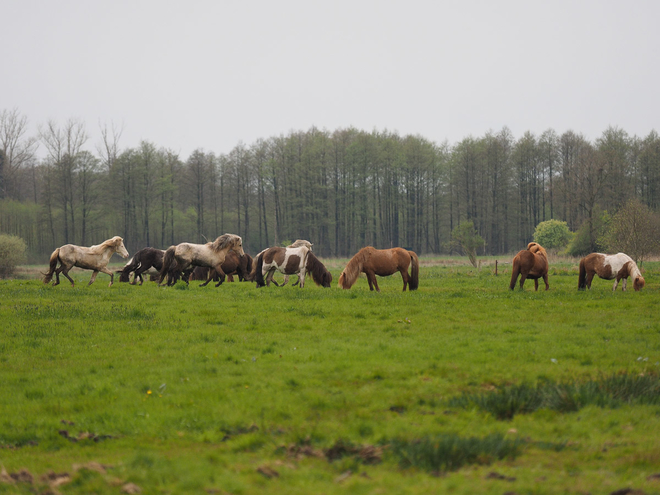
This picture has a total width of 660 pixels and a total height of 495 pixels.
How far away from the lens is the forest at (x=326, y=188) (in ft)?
204

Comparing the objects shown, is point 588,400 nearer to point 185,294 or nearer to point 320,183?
point 185,294

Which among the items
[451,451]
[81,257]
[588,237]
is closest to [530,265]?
[451,451]

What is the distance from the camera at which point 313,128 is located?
72.4 meters

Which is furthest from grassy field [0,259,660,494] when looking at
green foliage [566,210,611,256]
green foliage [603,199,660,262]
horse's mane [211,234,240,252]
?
green foliage [566,210,611,256]

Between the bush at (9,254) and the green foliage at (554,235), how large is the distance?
1843 inches

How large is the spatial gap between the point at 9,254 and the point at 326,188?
37.8 metres

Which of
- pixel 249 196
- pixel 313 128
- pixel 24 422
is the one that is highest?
pixel 313 128

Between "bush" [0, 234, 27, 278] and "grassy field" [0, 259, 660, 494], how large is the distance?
92.6 ft

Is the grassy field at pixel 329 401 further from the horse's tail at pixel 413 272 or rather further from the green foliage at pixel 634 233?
the green foliage at pixel 634 233

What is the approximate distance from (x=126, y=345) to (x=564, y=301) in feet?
40.3

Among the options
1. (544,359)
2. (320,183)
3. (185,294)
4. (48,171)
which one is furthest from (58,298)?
(320,183)

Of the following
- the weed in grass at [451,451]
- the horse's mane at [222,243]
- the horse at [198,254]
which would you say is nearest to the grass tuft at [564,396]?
the weed in grass at [451,451]

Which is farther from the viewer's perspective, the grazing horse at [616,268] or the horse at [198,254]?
the horse at [198,254]

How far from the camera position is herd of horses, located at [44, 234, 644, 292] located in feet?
61.7
